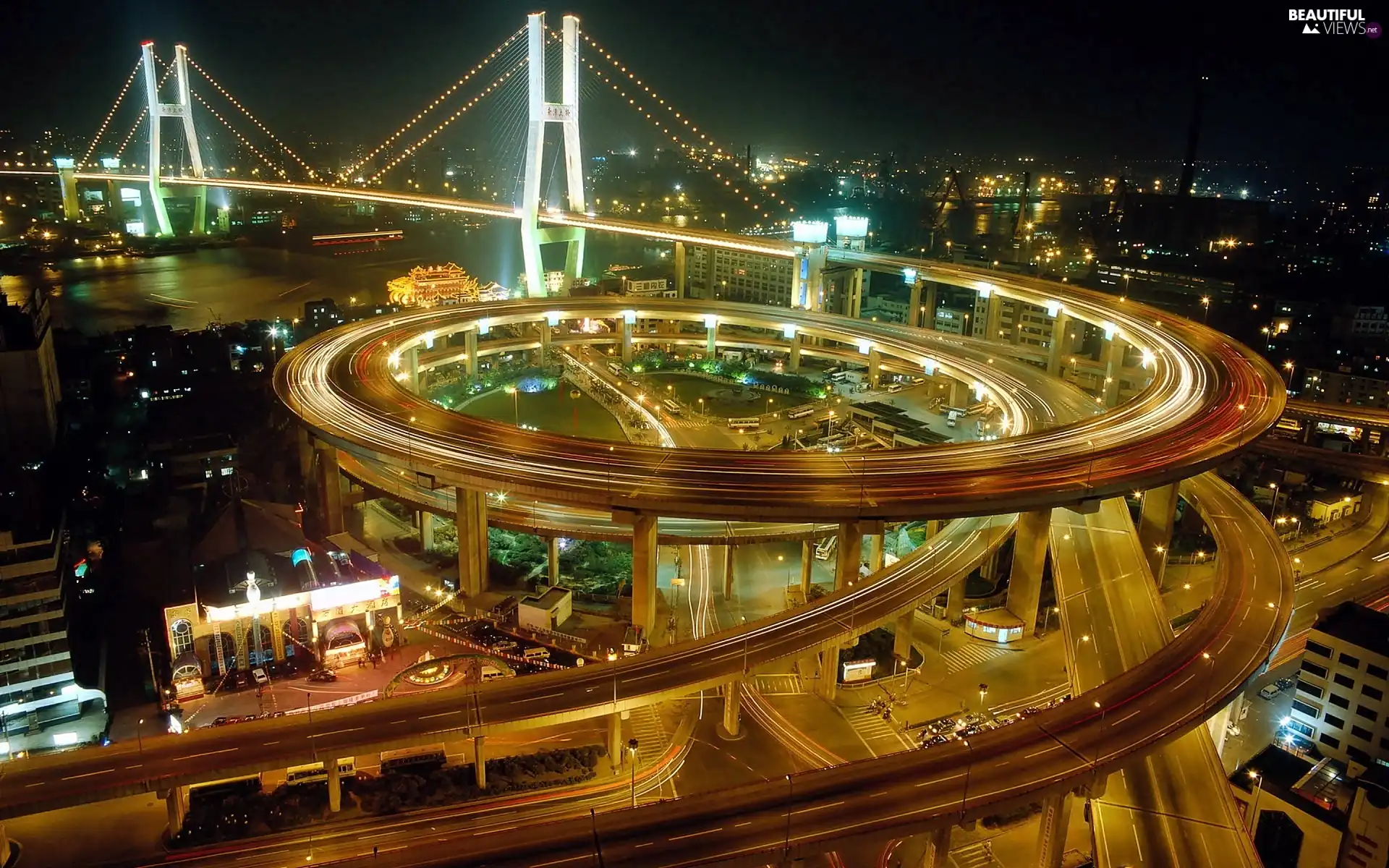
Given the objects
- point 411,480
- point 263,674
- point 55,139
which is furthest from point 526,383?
point 55,139

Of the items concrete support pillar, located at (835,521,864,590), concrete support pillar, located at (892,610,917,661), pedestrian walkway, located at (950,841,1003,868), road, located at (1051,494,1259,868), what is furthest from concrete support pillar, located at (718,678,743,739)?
road, located at (1051,494,1259,868)

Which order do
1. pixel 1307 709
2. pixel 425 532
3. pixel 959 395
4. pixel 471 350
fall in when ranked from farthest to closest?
pixel 471 350 < pixel 959 395 < pixel 425 532 < pixel 1307 709

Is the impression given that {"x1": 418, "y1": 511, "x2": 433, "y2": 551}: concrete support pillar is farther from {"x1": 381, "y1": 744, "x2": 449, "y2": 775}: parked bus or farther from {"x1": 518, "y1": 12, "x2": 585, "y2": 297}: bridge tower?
{"x1": 518, "y1": 12, "x2": 585, "y2": 297}: bridge tower

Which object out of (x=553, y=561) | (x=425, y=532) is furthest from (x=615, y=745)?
(x=425, y=532)

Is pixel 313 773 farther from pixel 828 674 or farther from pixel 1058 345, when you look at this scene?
pixel 1058 345

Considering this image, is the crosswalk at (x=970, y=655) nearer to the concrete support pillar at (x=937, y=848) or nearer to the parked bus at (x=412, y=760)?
the concrete support pillar at (x=937, y=848)

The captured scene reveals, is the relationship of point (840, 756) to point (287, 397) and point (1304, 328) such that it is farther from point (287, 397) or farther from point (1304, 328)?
point (1304, 328)

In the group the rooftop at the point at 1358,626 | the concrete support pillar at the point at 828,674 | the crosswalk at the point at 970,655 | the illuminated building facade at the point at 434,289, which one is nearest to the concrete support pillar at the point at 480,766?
the concrete support pillar at the point at 828,674
